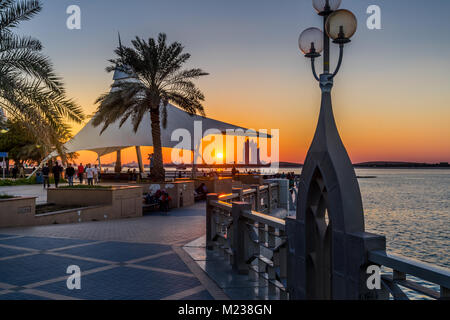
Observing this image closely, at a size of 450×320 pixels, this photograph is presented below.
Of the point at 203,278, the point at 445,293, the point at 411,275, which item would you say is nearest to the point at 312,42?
the point at 411,275

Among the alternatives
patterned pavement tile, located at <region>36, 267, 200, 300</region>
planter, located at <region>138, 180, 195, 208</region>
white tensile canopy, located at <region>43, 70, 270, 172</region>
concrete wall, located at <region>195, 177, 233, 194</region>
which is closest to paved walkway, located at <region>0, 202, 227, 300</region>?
patterned pavement tile, located at <region>36, 267, 200, 300</region>

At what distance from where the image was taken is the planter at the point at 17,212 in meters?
12.1

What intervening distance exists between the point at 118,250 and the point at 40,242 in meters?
2.19

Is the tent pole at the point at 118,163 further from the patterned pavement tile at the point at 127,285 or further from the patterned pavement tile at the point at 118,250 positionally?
the patterned pavement tile at the point at 127,285

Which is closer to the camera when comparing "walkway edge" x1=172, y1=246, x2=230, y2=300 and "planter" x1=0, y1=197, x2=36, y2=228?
"walkway edge" x1=172, y1=246, x2=230, y2=300

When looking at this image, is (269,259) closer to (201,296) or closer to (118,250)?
(201,296)

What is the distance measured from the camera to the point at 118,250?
864 centimetres

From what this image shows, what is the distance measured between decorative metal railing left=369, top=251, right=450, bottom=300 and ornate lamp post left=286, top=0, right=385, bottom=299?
147 millimetres

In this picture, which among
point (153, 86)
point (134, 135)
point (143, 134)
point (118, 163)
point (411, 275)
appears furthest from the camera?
point (118, 163)

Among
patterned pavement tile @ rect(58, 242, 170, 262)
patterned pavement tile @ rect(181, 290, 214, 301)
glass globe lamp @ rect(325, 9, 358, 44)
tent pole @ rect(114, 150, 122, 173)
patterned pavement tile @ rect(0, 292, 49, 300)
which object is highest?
glass globe lamp @ rect(325, 9, 358, 44)

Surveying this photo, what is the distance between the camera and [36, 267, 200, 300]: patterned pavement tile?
5484mm

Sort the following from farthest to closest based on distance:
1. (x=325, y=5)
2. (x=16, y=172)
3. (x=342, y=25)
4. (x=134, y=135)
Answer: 1. (x=16, y=172)
2. (x=134, y=135)
3. (x=325, y=5)
4. (x=342, y=25)

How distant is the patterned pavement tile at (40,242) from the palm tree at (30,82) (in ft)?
11.1

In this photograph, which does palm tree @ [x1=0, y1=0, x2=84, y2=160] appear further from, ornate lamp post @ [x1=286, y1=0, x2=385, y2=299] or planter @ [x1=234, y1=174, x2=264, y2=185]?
planter @ [x1=234, y1=174, x2=264, y2=185]
